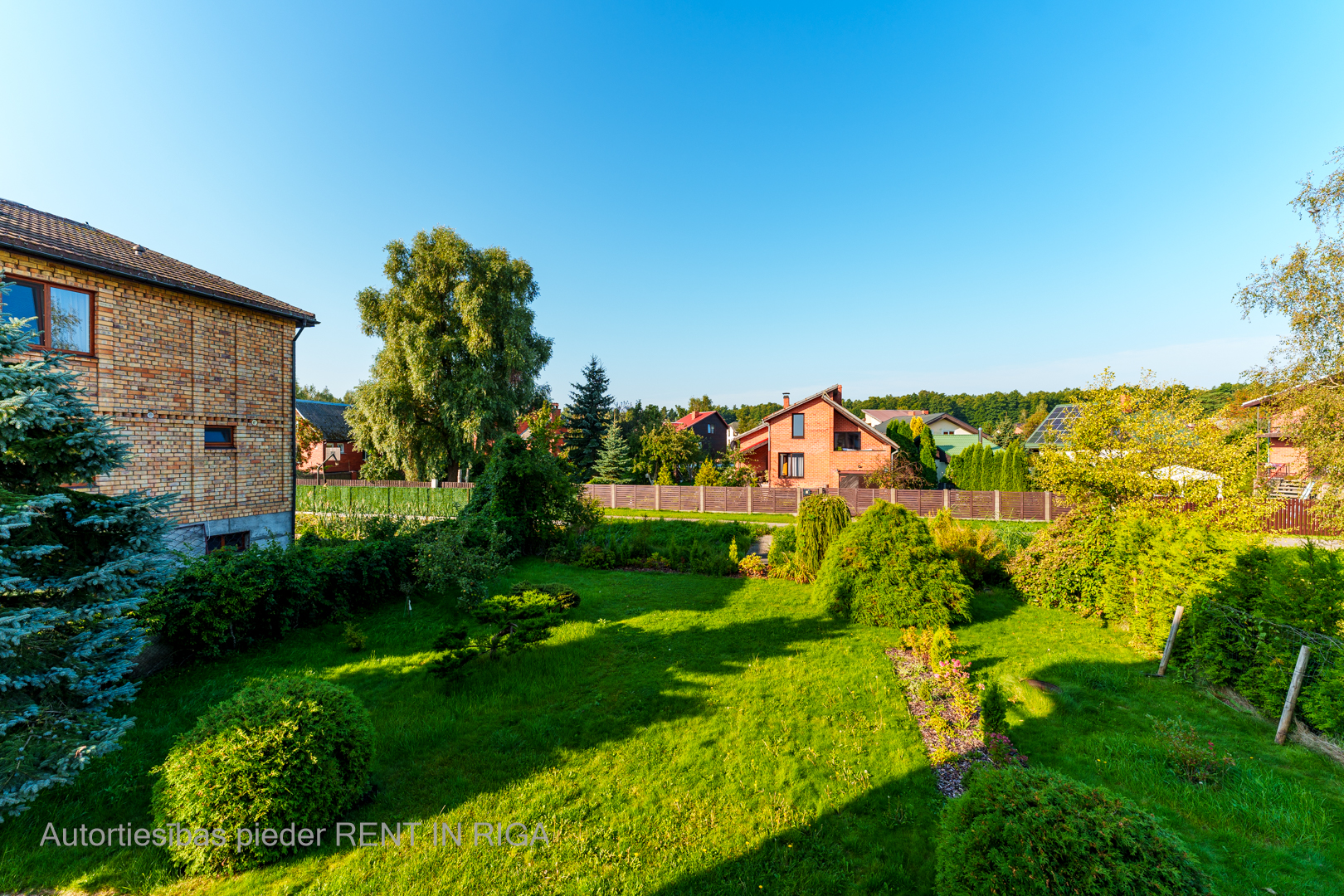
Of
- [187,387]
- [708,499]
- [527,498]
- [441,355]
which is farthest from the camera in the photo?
[441,355]

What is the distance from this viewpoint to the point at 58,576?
4.42 m

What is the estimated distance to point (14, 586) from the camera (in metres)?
3.94

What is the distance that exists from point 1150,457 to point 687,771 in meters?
11.0

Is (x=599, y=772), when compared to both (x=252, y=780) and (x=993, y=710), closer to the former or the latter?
(x=252, y=780)

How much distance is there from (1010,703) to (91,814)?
9222mm

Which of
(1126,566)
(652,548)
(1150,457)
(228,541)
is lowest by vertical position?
(652,548)

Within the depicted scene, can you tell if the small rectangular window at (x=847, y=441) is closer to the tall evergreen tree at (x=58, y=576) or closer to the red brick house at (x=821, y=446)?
the red brick house at (x=821, y=446)

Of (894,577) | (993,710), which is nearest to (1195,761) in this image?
(993,710)

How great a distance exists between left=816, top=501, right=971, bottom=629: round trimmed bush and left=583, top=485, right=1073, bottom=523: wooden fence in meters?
10.2

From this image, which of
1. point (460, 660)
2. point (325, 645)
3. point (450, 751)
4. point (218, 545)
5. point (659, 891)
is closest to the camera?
point (659, 891)

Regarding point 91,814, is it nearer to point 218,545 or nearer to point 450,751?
point 450,751

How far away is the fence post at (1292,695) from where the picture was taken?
5.36m

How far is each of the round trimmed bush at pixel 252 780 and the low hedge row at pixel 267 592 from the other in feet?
12.5

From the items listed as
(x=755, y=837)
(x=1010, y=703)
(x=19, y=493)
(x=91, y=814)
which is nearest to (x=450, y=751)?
(x=91, y=814)
